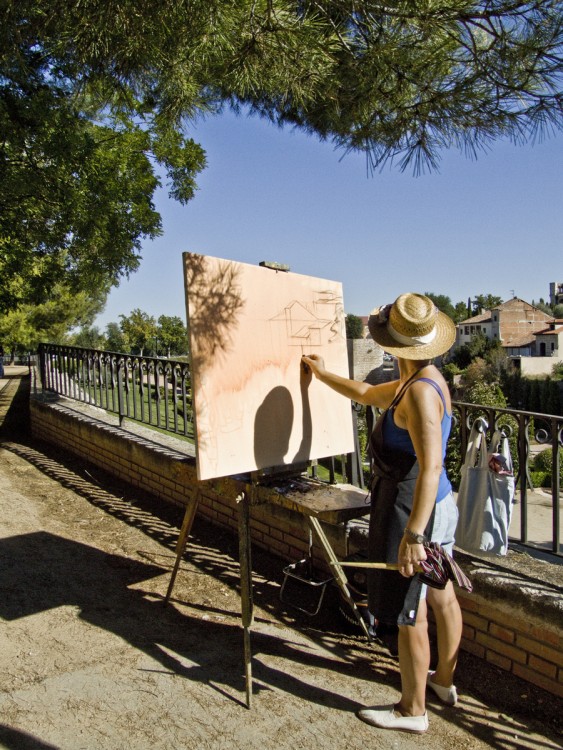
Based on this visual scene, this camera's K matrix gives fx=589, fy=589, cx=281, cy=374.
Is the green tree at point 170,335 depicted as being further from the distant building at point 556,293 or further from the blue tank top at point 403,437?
the distant building at point 556,293

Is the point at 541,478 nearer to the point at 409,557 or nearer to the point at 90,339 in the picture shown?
the point at 409,557

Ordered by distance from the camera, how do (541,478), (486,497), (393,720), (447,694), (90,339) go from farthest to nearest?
(90,339) < (541,478) < (486,497) < (447,694) < (393,720)

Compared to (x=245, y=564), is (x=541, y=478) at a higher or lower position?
lower

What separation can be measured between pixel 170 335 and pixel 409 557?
65855 mm

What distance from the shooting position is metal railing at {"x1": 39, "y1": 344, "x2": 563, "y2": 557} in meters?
3.08

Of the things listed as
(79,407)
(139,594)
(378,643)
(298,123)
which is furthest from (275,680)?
(79,407)

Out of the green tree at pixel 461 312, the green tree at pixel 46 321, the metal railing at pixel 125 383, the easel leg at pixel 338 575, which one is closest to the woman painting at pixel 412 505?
the easel leg at pixel 338 575

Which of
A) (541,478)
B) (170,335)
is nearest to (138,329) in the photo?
(170,335)

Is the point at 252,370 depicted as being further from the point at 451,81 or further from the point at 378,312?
the point at 451,81

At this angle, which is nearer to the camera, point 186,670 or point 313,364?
point 186,670

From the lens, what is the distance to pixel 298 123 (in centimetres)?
595

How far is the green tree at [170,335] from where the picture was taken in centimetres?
6585

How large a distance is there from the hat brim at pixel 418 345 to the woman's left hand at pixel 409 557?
30.4 inches

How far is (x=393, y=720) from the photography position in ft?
8.07
